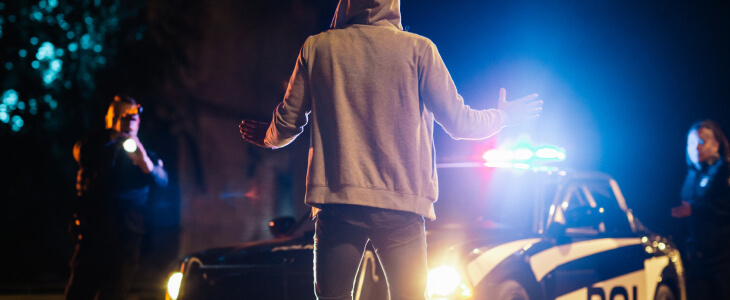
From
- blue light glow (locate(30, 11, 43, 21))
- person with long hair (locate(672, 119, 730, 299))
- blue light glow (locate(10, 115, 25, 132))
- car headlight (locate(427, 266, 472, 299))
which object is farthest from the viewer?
blue light glow (locate(10, 115, 25, 132))

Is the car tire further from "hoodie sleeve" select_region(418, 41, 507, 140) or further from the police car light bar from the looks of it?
"hoodie sleeve" select_region(418, 41, 507, 140)

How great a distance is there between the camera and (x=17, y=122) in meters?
10.8

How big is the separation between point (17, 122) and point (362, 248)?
10863mm

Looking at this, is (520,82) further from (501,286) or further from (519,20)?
(501,286)

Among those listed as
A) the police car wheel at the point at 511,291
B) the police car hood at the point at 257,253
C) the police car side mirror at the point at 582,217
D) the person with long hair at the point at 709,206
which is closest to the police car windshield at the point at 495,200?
the police car side mirror at the point at 582,217

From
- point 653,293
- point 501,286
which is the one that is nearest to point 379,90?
point 501,286

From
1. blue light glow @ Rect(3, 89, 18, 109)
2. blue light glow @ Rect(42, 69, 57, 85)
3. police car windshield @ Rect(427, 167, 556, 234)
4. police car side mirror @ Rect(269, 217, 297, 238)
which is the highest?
blue light glow @ Rect(42, 69, 57, 85)

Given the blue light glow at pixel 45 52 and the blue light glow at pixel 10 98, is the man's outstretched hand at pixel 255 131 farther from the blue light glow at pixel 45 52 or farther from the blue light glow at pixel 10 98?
the blue light glow at pixel 10 98

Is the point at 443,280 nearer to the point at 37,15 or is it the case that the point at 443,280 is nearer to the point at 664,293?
the point at 664,293

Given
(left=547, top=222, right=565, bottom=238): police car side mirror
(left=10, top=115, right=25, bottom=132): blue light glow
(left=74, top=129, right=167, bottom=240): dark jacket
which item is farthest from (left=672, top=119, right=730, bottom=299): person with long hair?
(left=10, top=115, right=25, bottom=132): blue light glow

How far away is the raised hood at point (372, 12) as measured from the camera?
2.20 meters

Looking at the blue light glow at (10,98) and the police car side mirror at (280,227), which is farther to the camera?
the blue light glow at (10,98)

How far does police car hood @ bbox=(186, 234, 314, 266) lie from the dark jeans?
143 centimetres

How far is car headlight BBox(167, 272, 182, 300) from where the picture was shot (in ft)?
11.8
